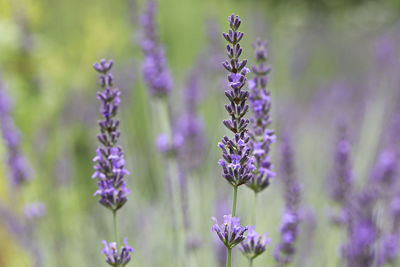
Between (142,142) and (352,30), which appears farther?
(352,30)

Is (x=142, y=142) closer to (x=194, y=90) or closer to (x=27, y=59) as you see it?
(x=27, y=59)

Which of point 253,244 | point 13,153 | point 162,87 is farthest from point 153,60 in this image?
point 253,244

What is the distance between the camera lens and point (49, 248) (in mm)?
2434

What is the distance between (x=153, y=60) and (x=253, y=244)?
2.65 ft

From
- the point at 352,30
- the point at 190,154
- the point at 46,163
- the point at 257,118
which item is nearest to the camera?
the point at 257,118

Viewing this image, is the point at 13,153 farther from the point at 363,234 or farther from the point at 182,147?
the point at 363,234

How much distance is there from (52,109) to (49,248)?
132 centimetres

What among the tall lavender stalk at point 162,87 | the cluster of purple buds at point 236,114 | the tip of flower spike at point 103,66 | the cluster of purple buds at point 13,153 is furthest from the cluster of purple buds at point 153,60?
the cluster of purple buds at point 236,114

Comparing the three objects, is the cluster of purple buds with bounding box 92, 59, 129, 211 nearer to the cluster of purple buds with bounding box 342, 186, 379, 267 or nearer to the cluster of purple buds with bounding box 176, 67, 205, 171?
the cluster of purple buds with bounding box 342, 186, 379, 267

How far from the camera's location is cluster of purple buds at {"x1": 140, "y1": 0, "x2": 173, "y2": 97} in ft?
4.51

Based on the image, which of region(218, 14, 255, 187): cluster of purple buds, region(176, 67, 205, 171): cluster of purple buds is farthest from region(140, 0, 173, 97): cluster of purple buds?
region(218, 14, 255, 187): cluster of purple buds

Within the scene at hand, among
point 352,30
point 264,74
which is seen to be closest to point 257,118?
point 264,74

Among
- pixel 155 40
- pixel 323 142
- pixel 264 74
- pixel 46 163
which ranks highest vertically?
pixel 155 40

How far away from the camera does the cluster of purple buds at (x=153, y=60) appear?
1.38 metres
